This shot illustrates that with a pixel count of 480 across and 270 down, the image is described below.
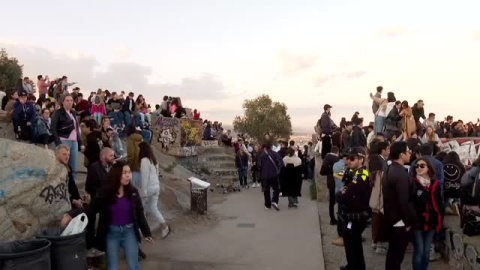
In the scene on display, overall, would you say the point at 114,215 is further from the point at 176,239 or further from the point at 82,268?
the point at 176,239

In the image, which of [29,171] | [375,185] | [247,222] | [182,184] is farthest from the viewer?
[182,184]

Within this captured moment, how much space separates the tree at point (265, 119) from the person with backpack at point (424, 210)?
182 feet

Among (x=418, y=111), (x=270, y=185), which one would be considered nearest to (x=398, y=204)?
(x=270, y=185)

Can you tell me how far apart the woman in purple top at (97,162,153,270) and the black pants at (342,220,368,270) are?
265 centimetres

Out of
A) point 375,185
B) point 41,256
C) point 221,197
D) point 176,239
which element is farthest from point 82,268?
point 221,197

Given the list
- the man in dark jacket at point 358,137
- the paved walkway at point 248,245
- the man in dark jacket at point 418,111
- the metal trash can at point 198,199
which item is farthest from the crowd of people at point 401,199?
the man in dark jacket at point 418,111

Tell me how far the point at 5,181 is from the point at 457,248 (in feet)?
20.2

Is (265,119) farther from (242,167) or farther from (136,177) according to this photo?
(136,177)

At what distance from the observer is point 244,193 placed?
15.3 metres

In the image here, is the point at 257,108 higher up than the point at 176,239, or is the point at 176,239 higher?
the point at 257,108

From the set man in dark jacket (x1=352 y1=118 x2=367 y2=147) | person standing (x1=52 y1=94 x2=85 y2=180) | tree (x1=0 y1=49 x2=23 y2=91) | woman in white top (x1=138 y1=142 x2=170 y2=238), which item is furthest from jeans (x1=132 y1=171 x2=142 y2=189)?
tree (x1=0 y1=49 x2=23 y2=91)

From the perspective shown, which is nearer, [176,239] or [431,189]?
[431,189]

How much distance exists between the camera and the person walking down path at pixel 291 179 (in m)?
11.9

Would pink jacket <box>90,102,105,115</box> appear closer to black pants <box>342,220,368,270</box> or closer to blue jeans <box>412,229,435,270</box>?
black pants <box>342,220,368,270</box>
